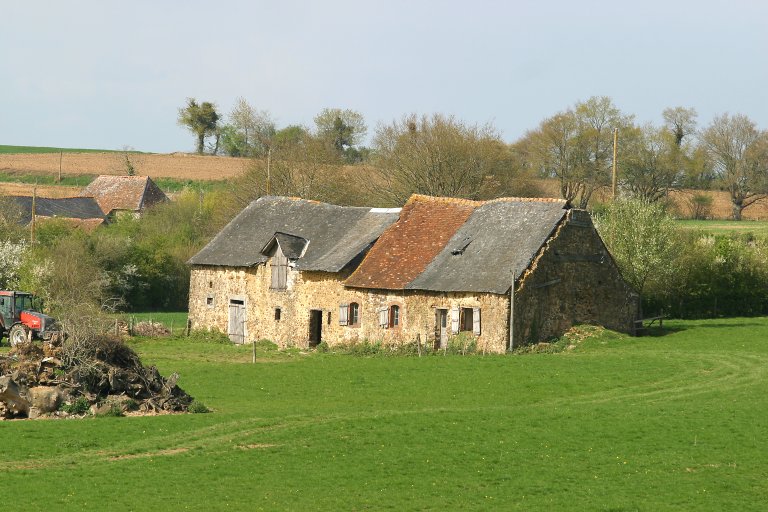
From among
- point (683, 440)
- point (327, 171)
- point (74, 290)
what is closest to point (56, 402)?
point (683, 440)

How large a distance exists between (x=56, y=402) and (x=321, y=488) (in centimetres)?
1020

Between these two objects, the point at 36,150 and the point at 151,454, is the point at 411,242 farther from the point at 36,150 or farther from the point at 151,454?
the point at 36,150

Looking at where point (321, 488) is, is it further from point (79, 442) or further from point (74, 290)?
point (74, 290)

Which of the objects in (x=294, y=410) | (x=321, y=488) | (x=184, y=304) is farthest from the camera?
(x=184, y=304)

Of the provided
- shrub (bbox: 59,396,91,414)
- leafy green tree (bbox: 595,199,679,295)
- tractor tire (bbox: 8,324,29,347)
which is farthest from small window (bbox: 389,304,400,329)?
shrub (bbox: 59,396,91,414)

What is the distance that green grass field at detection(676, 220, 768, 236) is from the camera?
252 feet

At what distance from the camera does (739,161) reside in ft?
318

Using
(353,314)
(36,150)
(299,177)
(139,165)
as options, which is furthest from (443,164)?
(36,150)

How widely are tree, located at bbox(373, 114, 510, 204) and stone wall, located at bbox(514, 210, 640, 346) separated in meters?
25.2

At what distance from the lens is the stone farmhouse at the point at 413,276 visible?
43.4 meters

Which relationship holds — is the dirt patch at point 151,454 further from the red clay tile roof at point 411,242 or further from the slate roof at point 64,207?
the slate roof at point 64,207

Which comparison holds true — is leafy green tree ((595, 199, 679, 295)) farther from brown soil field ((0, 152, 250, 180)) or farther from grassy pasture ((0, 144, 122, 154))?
grassy pasture ((0, 144, 122, 154))

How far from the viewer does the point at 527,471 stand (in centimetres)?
2316

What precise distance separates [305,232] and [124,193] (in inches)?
1951
